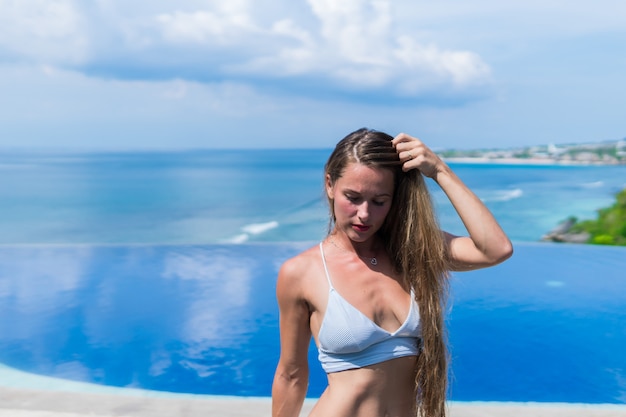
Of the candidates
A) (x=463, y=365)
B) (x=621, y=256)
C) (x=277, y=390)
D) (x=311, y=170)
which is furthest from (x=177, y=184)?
(x=277, y=390)

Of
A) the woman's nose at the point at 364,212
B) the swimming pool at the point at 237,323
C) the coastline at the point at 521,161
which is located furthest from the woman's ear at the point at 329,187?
the coastline at the point at 521,161

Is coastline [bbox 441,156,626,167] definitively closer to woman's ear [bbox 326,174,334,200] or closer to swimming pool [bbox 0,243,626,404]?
swimming pool [bbox 0,243,626,404]

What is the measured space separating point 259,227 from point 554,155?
1885cm

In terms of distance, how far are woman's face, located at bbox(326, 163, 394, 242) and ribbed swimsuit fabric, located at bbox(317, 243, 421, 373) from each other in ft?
0.43

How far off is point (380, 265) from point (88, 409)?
2.07m

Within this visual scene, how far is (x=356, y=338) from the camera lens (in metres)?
1.54

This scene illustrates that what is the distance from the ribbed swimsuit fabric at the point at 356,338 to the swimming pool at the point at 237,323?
2.82 m

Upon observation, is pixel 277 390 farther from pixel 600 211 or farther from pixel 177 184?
pixel 177 184

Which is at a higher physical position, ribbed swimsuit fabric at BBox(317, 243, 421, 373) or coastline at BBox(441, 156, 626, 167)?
ribbed swimsuit fabric at BBox(317, 243, 421, 373)

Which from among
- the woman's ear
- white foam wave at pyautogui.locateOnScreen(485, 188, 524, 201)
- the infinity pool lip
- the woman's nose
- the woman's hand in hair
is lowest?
white foam wave at pyautogui.locateOnScreen(485, 188, 524, 201)

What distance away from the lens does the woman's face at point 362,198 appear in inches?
61.6

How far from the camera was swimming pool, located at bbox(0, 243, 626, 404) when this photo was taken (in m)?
4.98

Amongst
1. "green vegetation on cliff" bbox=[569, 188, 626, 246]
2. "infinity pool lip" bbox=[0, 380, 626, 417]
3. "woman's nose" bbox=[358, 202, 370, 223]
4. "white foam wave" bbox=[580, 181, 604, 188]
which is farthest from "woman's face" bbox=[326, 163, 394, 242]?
"white foam wave" bbox=[580, 181, 604, 188]

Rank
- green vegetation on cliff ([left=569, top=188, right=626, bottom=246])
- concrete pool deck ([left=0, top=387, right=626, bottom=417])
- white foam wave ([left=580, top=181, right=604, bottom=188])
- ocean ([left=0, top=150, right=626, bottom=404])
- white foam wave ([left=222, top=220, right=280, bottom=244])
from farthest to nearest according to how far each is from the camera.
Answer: white foam wave ([left=580, top=181, right=604, bottom=188])
white foam wave ([left=222, top=220, right=280, bottom=244])
green vegetation on cliff ([left=569, top=188, right=626, bottom=246])
ocean ([left=0, top=150, right=626, bottom=404])
concrete pool deck ([left=0, top=387, right=626, bottom=417])
